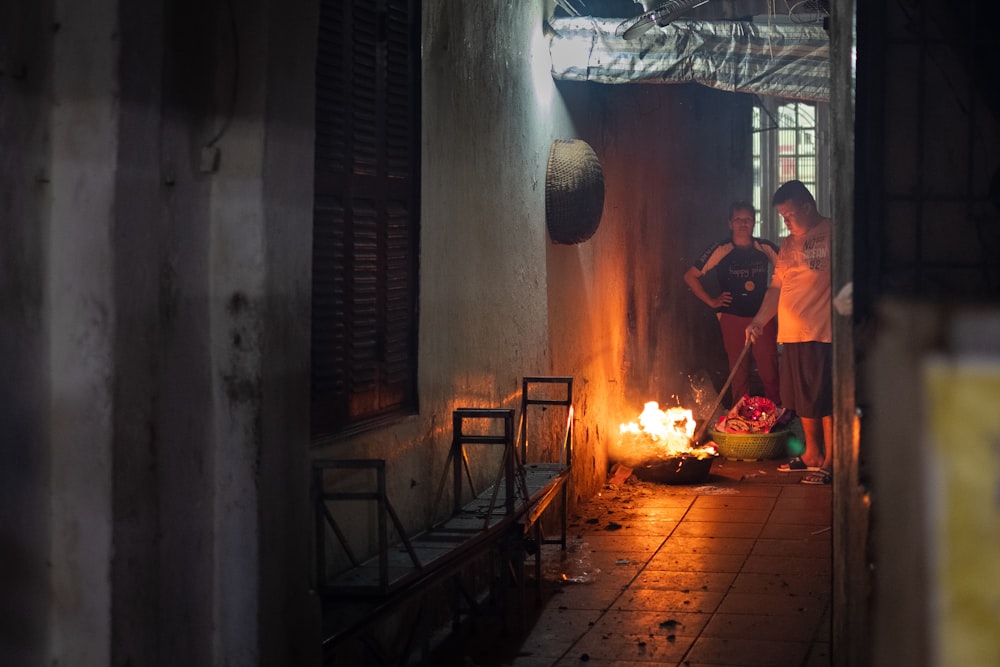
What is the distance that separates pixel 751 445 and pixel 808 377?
1.47 meters

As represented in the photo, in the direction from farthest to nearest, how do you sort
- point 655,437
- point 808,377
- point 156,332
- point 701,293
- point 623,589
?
point 701,293
point 655,437
point 808,377
point 623,589
point 156,332

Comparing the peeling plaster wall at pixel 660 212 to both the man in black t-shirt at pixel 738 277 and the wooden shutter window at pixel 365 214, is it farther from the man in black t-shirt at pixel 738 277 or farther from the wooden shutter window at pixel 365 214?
the wooden shutter window at pixel 365 214

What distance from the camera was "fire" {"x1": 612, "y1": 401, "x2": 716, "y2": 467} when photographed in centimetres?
1220

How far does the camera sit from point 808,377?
38.6 ft

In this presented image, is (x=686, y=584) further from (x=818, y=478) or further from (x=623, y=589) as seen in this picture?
(x=818, y=478)

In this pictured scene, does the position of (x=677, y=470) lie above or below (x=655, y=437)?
below

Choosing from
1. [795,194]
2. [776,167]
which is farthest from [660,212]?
[776,167]

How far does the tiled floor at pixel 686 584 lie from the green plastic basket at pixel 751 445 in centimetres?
135

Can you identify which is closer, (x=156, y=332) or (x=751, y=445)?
(x=156, y=332)

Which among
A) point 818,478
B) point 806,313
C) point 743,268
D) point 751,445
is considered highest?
point 743,268

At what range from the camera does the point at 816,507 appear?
34.6ft

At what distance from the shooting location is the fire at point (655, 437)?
12.2 m

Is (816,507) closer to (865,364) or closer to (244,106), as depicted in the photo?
(865,364)

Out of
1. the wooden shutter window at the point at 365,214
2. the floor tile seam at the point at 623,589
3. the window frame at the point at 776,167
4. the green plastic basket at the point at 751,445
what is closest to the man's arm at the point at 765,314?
the green plastic basket at the point at 751,445
